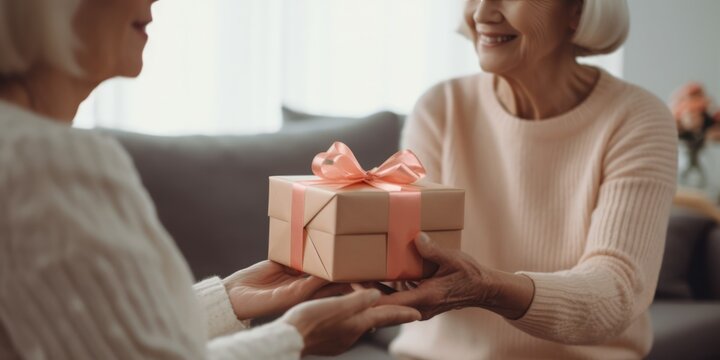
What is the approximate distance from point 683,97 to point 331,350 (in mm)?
2711

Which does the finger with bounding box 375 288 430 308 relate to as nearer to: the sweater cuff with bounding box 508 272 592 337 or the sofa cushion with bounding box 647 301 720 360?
the sweater cuff with bounding box 508 272 592 337

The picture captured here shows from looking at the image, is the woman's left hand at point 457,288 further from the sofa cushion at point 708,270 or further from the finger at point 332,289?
the sofa cushion at point 708,270

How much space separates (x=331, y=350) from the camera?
1125 millimetres

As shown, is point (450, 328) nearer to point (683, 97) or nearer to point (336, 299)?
point (336, 299)

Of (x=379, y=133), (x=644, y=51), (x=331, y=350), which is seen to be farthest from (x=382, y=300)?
(x=644, y=51)

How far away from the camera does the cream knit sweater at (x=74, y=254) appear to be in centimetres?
80

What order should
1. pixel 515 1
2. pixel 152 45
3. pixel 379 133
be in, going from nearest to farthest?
1. pixel 515 1
2. pixel 379 133
3. pixel 152 45

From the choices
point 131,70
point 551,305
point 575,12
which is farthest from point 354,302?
point 575,12

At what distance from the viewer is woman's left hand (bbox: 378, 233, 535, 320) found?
4.19ft

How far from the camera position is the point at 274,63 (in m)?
3.16

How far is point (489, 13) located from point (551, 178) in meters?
0.34

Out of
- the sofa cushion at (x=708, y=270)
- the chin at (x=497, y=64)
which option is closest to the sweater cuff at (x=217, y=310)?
the chin at (x=497, y=64)

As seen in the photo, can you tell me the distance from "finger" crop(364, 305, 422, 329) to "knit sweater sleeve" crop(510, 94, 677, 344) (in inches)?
13.0

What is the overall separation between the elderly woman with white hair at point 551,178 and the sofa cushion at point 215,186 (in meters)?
0.43
